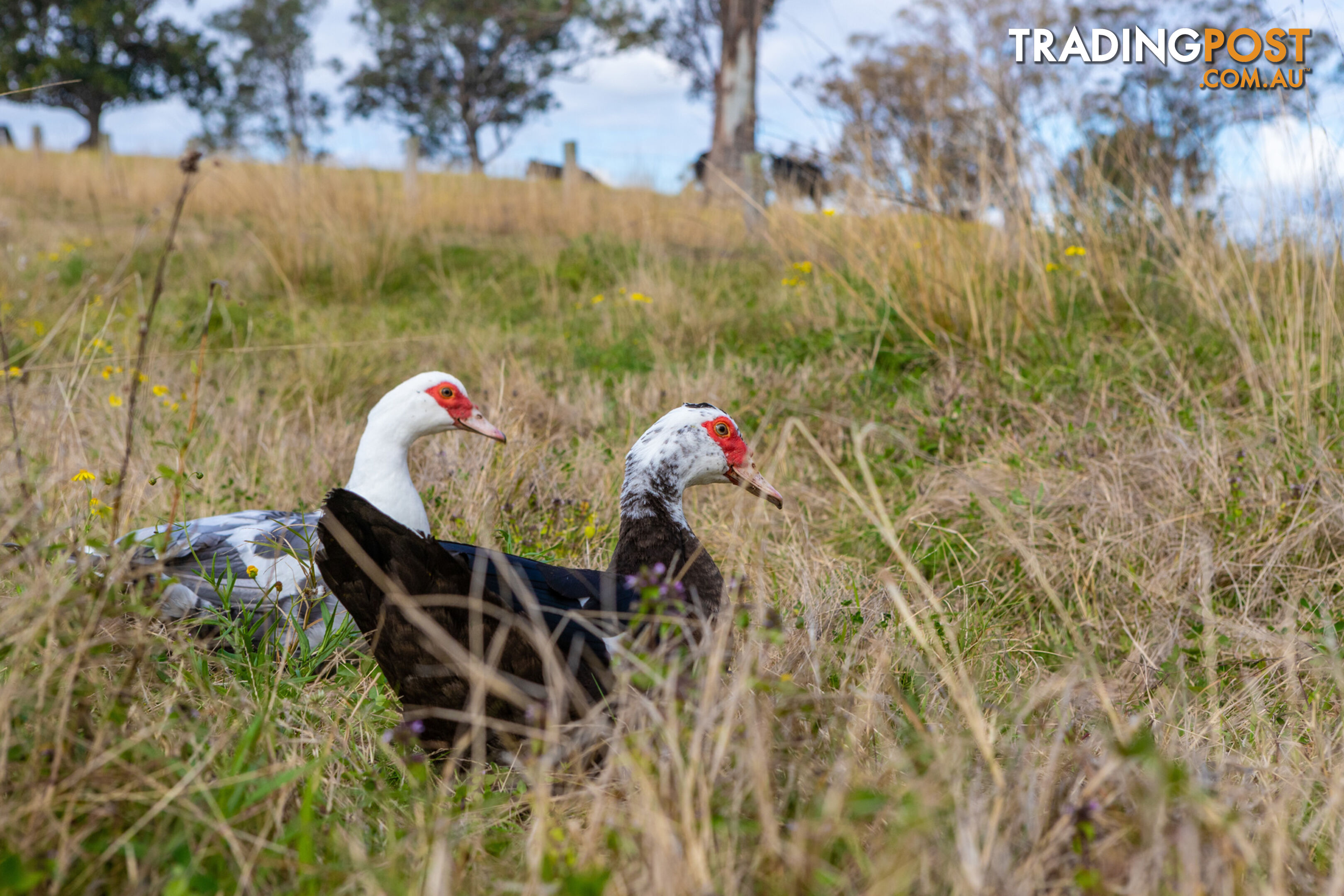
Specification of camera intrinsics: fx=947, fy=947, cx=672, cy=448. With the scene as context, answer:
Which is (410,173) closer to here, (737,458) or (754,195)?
(754,195)

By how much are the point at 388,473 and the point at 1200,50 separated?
3943 mm

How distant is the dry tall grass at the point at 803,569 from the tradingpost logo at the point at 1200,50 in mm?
723

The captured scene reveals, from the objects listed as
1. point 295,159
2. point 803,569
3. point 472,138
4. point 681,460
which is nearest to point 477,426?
point 681,460

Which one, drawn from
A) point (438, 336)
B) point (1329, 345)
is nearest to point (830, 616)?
point (1329, 345)

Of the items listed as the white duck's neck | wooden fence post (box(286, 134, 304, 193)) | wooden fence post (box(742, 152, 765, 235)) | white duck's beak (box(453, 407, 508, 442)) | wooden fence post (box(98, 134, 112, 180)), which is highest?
wooden fence post (box(98, 134, 112, 180))

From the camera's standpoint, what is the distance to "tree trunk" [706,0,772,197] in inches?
454

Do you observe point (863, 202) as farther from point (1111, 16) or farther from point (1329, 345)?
point (1111, 16)

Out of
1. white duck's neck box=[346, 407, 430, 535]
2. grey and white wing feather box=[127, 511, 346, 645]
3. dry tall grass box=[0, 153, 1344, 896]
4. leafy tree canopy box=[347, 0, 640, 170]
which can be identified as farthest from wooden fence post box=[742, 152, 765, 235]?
leafy tree canopy box=[347, 0, 640, 170]

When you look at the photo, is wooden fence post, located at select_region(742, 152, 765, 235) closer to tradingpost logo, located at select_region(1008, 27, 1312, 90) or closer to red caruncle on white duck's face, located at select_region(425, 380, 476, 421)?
tradingpost logo, located at select_region(1008, 27, 1312, 90)

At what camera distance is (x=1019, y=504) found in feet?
10.3

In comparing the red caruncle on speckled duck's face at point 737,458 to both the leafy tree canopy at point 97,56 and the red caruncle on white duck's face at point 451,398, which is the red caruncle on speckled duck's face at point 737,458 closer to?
the red caruncle on white duck's face at point 451,398

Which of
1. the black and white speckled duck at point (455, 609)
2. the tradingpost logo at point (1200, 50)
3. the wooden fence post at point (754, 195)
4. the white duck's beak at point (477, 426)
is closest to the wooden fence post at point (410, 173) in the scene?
the wooden fence post at point (754, 195)

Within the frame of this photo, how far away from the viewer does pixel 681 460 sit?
2.60 meters

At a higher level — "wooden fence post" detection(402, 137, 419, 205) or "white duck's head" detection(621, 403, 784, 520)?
"wooden fence post" detection(402, 137, 419, 205)
